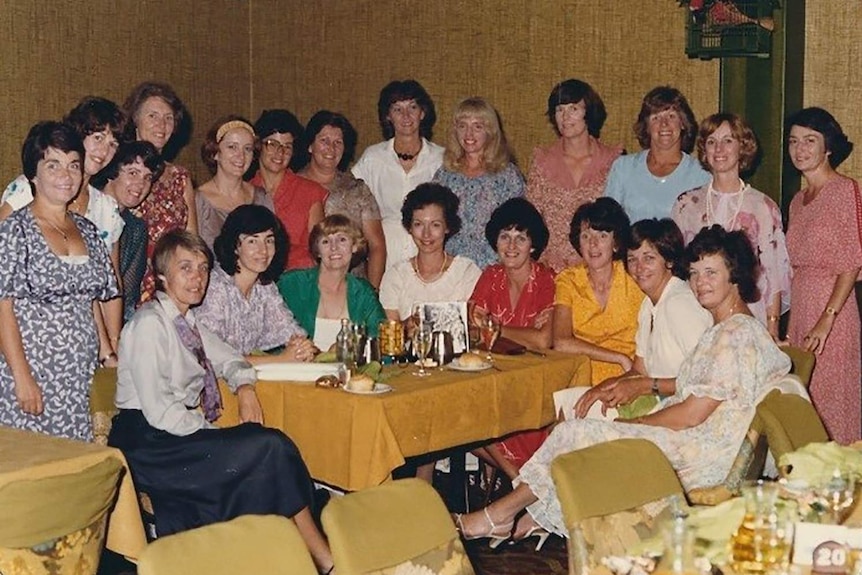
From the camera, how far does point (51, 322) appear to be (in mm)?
4996

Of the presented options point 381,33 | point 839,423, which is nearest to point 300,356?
point 839,423

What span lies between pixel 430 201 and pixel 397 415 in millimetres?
1528

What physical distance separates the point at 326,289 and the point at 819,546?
3.30 meters

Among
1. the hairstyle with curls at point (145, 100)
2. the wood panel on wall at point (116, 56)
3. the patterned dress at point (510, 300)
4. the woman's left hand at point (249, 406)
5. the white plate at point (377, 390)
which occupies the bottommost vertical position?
the woman's left hand at point (249, 406)

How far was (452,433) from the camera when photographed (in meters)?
5.27

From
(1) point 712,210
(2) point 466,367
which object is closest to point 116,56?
(2) point 466,367

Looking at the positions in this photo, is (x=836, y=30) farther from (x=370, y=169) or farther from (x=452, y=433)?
(x=452, y=433)

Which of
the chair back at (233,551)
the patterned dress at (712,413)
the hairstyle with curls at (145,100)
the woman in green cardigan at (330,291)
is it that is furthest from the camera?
the hairstyle with curls at (145,100)

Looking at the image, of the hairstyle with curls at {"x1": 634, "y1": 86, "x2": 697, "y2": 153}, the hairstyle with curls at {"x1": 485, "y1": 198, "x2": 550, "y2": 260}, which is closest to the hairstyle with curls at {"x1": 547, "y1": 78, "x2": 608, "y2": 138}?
the hairstyle with curls at {"x1": 634, "y1": 86, "x2": 697, "y2": 153}

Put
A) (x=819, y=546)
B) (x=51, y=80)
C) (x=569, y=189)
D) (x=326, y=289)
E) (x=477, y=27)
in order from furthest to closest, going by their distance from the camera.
A: (x=477, y=27)
(x=51, y=80)
(x=569, y=189)
(x=326, y=289)
(x=819, y=546)

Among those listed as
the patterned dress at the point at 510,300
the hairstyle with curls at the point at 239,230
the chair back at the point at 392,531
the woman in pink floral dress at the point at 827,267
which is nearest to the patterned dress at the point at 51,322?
the hairstyle with curls at the point at 239,230

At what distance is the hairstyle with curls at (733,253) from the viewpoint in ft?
16.3

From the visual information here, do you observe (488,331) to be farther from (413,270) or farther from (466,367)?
(413,270)

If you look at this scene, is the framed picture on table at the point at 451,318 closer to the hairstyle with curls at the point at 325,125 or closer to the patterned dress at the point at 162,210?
the patterned dress at the point at 162,210
